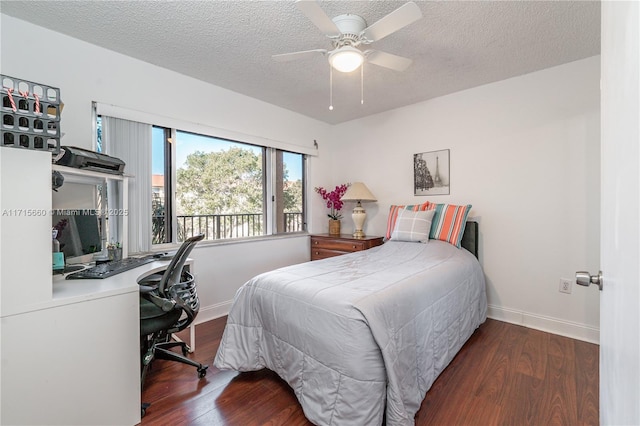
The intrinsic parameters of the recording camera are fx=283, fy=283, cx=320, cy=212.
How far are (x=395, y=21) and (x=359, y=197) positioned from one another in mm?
2218

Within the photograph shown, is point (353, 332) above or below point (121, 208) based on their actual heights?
below

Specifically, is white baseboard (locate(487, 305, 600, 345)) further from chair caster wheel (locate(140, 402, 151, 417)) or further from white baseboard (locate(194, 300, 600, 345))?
chair caster wheel (locate(140, 402, 151, 417))

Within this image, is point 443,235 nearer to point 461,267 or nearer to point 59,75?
point 461,267

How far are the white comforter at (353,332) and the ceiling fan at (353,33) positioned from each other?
4.64ft

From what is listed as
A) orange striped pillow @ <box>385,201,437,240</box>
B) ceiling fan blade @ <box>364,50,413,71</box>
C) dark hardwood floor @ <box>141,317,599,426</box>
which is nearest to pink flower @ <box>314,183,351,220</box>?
orange striped pillow @ <box>385,201,437,240</box>

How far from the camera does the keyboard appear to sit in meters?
1.58

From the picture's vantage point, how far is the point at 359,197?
360 cm

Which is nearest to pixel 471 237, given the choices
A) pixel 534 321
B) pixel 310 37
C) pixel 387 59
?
pixel 534 321

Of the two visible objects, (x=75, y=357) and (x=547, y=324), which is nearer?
(x=75, y=357)

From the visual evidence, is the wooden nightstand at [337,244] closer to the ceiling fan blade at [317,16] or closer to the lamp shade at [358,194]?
the lamp shade at [358,194]

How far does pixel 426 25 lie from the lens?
1.94m

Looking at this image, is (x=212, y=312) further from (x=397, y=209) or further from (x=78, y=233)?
(x=397, y=209)

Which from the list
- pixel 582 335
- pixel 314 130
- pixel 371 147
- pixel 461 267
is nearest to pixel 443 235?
pixel 461 267

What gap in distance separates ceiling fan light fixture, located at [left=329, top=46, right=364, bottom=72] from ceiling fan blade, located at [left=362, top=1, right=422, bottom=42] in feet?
0.35
